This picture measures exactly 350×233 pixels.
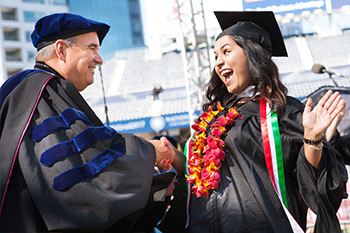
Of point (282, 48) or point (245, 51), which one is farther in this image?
point (282, 48)

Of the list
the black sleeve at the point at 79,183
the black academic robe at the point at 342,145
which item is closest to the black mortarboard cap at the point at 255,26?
the black sleeve at the point at 79,183

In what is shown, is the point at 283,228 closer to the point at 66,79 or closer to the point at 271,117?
the point at 271,117

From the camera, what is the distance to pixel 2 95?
9.08 ft

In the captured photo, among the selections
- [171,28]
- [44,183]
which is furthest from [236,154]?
[171,28]

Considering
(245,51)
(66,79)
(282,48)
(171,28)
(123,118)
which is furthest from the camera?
(123,118)

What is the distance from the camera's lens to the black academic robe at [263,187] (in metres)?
2.89

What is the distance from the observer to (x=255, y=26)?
11.2 feet

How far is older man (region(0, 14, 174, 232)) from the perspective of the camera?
250 centimetres

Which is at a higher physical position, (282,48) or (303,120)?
(282,48)

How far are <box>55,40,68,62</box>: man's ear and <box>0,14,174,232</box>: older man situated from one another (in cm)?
16

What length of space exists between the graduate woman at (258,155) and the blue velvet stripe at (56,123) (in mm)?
886

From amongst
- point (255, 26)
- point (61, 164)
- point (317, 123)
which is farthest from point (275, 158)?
point (61, 164)

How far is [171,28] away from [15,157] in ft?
36.4

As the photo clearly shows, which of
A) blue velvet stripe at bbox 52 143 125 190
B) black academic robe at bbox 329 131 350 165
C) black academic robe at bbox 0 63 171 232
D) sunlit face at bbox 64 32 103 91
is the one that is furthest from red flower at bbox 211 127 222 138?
black academic robe at bbox 329 131 350 165
